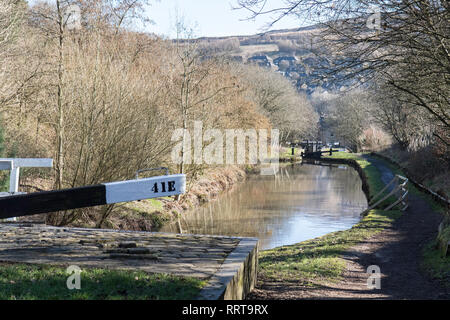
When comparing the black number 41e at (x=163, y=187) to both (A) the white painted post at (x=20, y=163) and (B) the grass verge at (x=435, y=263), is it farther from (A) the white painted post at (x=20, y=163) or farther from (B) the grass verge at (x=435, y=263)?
(B) the grass verge at (x=435, y=263)

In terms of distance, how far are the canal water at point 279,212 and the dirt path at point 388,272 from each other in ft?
9.70

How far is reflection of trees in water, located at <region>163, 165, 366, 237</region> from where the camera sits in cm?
1756

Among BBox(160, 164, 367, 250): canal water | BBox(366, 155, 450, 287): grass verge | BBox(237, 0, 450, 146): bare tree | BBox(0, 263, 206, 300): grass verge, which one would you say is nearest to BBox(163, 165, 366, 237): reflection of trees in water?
BBox(160, 164, 367, 250): canal water

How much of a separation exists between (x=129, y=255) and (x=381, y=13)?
6.00 metres

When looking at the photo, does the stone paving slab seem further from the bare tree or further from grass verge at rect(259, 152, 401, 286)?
the bare tree

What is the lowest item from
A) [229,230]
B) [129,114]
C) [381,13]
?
[229,230]

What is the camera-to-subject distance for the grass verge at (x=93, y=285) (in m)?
4.48

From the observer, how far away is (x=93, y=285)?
4766mm

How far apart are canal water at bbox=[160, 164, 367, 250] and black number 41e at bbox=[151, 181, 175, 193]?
9488 millimetres

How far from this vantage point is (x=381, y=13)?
7.98 metres

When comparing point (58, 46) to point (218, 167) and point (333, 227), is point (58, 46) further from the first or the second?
point (218, 167)

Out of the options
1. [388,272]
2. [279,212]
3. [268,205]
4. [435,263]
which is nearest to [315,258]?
[388,272]

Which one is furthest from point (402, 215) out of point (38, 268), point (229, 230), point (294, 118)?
point (294, 118)

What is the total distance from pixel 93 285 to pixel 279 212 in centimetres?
1624
